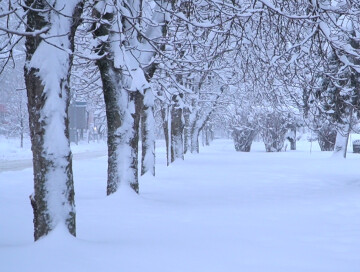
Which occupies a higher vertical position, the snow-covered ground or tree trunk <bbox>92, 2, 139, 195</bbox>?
tree trunk <bbox>92, 2, 139, 195</bbox>

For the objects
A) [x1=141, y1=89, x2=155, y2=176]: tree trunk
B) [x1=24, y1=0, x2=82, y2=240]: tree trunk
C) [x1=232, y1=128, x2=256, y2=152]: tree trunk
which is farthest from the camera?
[x1=232, y1=128, x2=256, y2=152]: tree trunk

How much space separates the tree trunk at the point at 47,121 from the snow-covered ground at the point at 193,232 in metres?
0.27

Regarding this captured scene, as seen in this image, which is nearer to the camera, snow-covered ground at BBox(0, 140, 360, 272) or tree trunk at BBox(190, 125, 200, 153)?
snow-covered ground at BBox(0, 140, 360, 272)

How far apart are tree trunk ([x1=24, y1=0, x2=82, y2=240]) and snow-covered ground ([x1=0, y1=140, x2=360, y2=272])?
0.27 meters

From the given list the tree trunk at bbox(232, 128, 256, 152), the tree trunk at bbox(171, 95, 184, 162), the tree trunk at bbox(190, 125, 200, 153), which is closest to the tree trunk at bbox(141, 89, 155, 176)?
A: the tree trunk at bbox(171, 95, 184, 162)

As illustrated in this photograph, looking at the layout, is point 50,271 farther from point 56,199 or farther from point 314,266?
point 314,266

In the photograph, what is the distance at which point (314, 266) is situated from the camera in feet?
12.3

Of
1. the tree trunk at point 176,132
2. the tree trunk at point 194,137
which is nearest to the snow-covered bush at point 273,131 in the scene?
the tree trunk at point 194,137

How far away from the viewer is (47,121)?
3980 millimetres

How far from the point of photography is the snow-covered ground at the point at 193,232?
3.65m

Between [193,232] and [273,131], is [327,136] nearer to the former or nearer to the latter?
[273,131]

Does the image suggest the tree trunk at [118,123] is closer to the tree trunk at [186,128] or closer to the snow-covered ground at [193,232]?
the snow-covered ground at [193,232]

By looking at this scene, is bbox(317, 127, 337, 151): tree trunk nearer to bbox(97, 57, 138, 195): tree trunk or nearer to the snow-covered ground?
the snow-covered ground

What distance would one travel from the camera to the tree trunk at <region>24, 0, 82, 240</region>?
3.99 metres
